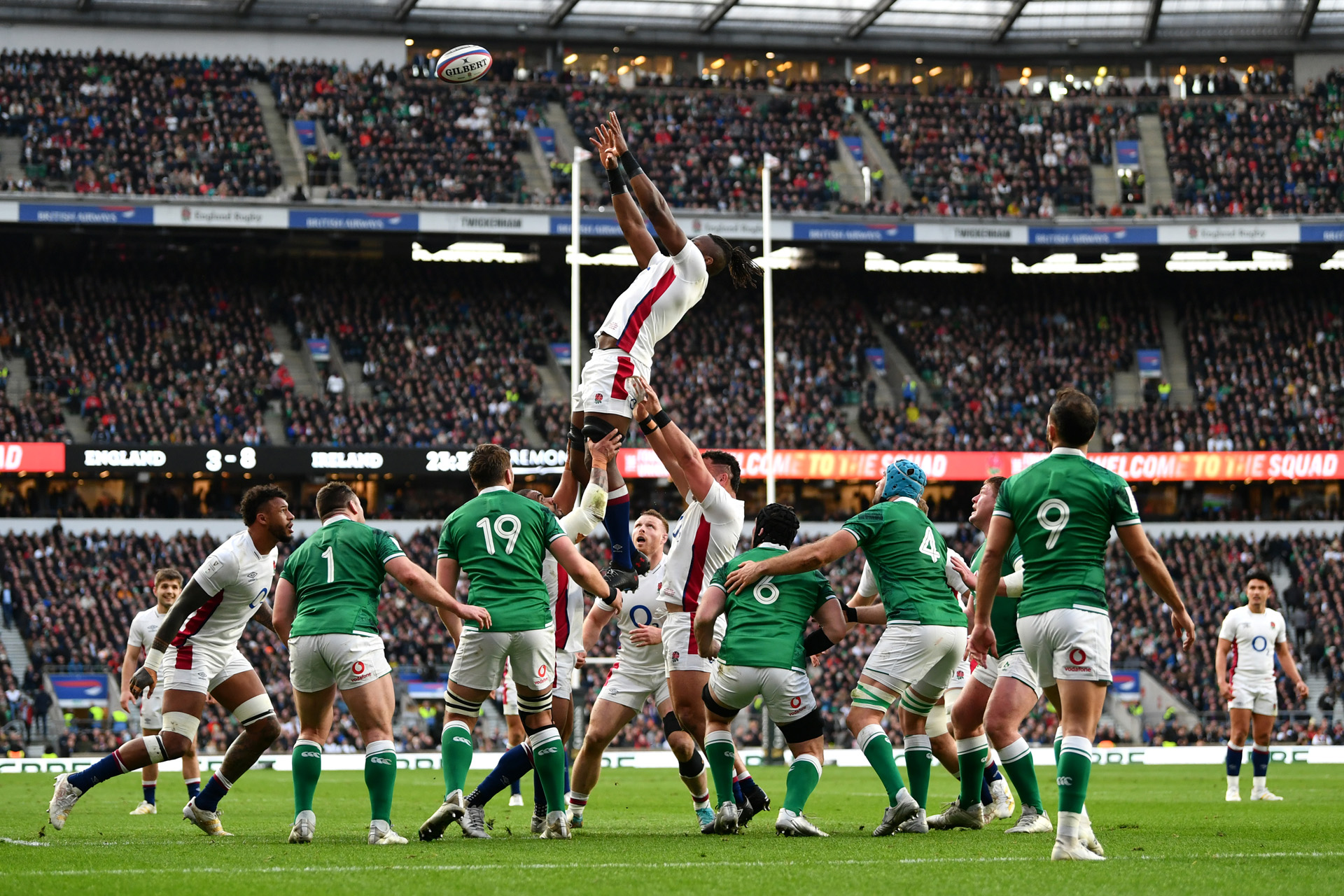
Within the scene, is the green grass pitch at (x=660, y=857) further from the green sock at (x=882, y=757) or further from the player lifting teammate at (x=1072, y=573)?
the player lifting teammate at (x=1072, y=573)

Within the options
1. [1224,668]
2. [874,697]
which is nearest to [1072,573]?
[874,697]

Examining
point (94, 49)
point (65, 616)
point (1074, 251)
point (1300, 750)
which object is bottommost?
point (1300, 750)

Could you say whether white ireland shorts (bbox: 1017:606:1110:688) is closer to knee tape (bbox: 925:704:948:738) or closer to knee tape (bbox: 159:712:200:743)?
knee tape (bbox: 925:704:948:738)

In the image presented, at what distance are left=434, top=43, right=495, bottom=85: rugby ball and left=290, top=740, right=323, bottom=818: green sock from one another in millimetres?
10709

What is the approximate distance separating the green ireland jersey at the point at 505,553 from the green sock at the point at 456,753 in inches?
35.4

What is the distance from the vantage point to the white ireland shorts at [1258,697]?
1634cm

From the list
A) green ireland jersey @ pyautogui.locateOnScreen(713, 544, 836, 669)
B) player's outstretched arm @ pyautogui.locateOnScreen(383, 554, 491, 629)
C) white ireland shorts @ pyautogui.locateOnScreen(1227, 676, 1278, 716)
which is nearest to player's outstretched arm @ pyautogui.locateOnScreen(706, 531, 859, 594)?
green ireland jersey @ pyautogui.locateOnScreen(713, 544, 836, 669)

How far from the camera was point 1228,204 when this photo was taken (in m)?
45.5

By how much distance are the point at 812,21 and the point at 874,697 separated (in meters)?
41.8

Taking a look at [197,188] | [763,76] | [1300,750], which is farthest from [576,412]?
[763,76]

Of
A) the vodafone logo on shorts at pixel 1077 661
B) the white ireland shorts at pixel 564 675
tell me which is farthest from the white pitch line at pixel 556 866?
the white ireland shorts at pixel 564 675

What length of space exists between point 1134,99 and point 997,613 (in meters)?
43.0

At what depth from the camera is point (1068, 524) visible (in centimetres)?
827

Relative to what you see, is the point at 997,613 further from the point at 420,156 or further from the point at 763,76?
the point at 763,76
